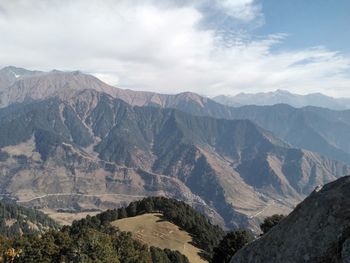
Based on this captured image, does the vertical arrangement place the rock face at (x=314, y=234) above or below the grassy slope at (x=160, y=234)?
above

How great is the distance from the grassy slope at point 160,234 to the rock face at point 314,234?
12373 cm

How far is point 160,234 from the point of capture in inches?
6407

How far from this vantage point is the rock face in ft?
56.8

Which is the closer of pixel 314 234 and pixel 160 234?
pixel 314 234

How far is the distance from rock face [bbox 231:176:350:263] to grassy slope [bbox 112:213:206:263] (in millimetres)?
123727

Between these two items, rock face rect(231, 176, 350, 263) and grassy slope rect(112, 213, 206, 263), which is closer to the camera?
rock face rect(231, 176, 350, 263)

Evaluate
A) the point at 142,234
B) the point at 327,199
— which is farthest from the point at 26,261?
the point at 327,199

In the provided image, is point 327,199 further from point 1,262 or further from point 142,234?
point 142,234

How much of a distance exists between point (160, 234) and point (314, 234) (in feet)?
489

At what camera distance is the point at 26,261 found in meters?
92.9

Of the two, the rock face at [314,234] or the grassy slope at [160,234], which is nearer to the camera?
the rock face at [314,234]

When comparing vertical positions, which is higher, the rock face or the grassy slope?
the rock face

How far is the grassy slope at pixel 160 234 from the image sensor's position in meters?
151

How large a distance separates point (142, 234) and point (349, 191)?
147 meters
